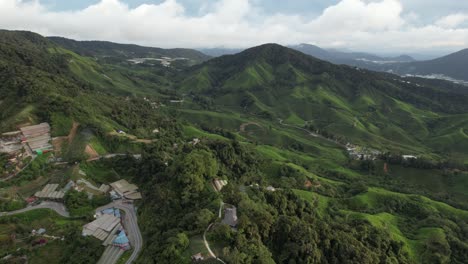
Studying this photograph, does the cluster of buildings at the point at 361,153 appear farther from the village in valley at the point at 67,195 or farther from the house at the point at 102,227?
the house at the point at 102,227

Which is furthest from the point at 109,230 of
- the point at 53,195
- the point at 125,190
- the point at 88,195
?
the point at 53,195

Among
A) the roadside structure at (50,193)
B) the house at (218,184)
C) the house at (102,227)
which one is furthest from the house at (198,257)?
the roadside structure at (50,193)

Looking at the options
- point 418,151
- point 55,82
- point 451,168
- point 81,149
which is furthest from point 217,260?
point 418,151

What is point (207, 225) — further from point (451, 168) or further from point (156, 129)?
point (451, 168)

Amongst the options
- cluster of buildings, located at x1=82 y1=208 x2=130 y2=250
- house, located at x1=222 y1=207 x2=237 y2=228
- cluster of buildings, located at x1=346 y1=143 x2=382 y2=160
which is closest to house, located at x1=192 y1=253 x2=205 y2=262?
house, located at x1=222 y1=207 x2=237 y2=228

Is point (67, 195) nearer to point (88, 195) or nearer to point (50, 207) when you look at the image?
point (50, 207)

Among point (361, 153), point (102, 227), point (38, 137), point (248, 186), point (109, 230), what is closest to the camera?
point (109, 230)

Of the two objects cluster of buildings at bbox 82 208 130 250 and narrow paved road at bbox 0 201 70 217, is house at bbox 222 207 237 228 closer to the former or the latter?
cluster of buildings at bbox 82 208 130 250
